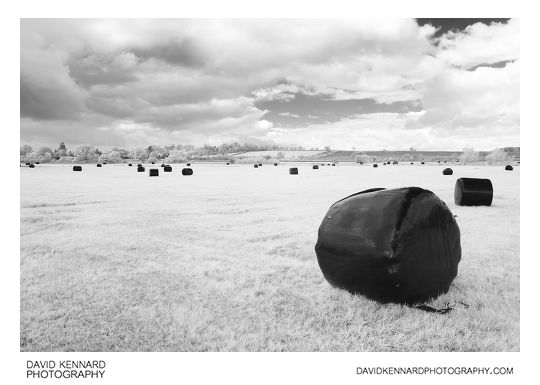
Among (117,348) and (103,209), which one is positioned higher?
(103,209)

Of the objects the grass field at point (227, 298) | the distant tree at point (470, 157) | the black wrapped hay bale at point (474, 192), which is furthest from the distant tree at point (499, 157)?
the grass field at point (227, 298)

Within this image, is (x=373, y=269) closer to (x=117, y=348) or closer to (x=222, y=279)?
(x=222, y=279)

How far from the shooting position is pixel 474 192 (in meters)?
12.8


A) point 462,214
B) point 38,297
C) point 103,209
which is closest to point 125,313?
point 38,297

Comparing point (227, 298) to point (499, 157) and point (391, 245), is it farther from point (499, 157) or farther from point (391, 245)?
point (499, 157)

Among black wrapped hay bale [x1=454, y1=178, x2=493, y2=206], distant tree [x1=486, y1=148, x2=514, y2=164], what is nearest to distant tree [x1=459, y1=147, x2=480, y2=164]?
distant tree [x1=486, y1=148, x2=514, y2=164]

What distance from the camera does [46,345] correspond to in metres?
3.72

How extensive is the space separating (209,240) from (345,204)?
13.7ft

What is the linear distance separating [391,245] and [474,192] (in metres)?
10.8

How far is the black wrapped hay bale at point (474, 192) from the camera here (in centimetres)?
1277

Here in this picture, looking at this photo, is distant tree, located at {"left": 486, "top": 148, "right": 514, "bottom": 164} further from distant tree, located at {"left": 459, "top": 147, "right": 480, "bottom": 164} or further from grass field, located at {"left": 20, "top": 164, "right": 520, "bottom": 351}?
grass field, located at {"left": 20, "top": 164, "right": 520, "bottom": 351}

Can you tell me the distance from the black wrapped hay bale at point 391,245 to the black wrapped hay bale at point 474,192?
942 centimetres

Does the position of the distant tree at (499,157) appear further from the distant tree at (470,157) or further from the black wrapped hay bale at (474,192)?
the black wrapped hay bale at (474,192)

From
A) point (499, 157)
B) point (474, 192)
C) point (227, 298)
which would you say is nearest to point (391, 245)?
point (227, 298)
